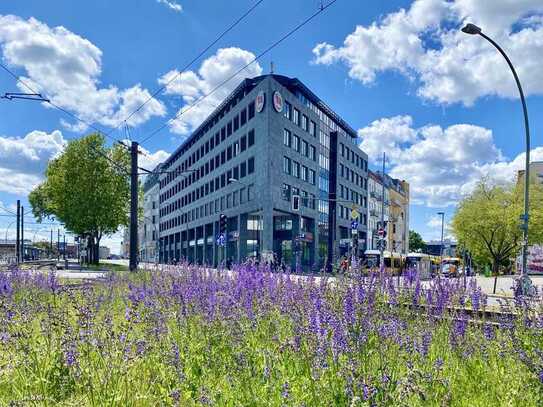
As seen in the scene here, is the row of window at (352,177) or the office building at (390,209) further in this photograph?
the office building at (390,209)

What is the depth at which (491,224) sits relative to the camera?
38.6 meters

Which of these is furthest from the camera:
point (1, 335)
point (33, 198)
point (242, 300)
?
point (33, 198)

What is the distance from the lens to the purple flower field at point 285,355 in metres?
3.32

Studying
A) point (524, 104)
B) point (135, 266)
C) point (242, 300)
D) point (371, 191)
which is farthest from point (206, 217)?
point (242, 300)

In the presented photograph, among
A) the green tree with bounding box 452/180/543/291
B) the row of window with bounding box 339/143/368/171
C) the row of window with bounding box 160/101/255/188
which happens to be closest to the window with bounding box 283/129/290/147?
the row of window with bounding box 160/101/255/188

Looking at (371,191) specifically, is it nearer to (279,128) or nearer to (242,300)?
(279,128)

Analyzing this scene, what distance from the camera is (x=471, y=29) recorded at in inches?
621

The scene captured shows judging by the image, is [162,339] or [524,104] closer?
[162,339]

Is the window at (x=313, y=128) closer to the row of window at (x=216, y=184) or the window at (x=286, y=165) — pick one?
the window at (x=286, y=165)

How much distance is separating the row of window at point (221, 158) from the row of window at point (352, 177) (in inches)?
643

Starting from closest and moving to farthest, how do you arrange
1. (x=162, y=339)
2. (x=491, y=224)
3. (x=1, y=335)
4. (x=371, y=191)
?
(x=1, y=335) → (x=162, y=339) → (x=491, y=224) → (x=371, y=191)

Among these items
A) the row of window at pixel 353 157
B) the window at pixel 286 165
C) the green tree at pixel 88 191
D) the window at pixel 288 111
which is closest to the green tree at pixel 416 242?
the row of window at pixel 353 157

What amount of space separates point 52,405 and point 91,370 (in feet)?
1.17

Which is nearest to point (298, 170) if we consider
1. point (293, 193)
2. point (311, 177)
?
point (293, 193)
